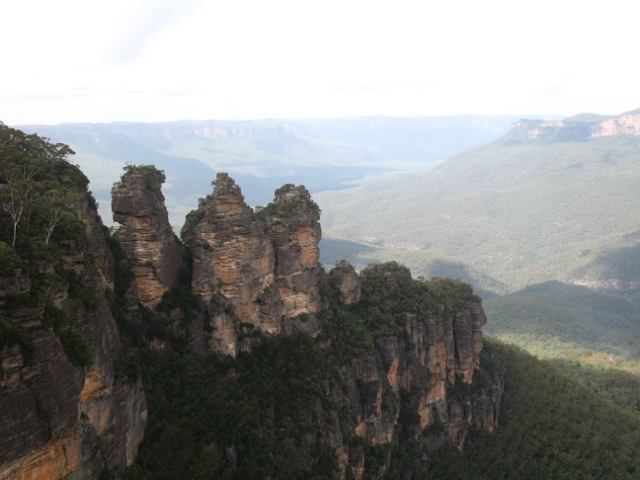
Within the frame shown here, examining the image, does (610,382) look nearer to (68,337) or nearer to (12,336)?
(68,337)

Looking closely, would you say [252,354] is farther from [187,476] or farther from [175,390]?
[187,476]

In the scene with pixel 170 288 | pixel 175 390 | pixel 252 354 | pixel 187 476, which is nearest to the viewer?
pixel 187 476

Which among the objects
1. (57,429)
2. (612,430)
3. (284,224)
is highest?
(284,224)

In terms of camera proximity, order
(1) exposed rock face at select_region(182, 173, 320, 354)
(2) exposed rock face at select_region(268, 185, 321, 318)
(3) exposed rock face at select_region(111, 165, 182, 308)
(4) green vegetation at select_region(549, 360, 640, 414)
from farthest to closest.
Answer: (4) green vegetation at select_region(549, 360, 640, 414)
(2) exposed rock face at select_region(268, 185, 321, 318)
(1) exposed rock face at select_region(182, 173, 320, 354)
(3) exposed rock face at select_region(111, 165, 182, 308)

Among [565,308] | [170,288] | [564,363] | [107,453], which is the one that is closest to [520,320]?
[565,308]

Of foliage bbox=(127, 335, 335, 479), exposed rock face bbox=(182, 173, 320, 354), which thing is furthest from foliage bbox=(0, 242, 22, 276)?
exposed rock face bbox=(182, 173, 320, 354)

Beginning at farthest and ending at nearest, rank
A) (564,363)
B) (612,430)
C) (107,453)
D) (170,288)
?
(564,363) < (612,430) < (170,288) < (107,453)

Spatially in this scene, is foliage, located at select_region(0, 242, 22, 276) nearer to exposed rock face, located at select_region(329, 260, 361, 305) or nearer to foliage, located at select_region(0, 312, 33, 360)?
foliage, located at select_region(0, 312, 33, 360)
